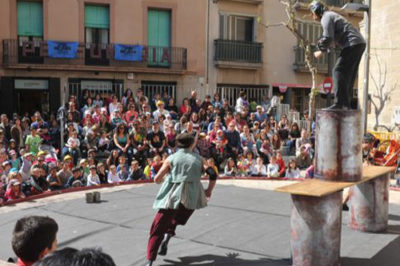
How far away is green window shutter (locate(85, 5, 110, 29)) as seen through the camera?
1934 cm

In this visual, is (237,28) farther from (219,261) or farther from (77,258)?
(77,258)

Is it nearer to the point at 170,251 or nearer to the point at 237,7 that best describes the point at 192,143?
the point at 170,251

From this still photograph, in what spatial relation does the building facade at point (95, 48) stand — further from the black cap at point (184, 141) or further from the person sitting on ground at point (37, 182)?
the black cap at point (184, 141)

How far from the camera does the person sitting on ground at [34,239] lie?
2473 mm

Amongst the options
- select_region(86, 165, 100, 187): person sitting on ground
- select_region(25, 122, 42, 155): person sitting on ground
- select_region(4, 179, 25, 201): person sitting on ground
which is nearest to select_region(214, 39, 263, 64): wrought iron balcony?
select_region(25, 122, 42, 155): person sitting on ground

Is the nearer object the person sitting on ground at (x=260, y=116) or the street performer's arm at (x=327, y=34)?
the street performer's arm at (x=327, y=34)

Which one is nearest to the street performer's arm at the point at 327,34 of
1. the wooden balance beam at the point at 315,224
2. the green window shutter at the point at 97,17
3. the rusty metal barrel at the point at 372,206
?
the wooden balance beam at the point at 315,224

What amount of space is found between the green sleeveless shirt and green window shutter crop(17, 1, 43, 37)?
50.2ft

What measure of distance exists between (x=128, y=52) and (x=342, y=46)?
14.7 m

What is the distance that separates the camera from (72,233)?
6.26 meters

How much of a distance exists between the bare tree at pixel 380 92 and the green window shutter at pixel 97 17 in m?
10.3

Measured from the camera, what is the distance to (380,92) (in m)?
15.9

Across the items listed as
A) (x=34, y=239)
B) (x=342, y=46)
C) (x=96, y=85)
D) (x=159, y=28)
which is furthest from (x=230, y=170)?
(x=159, y=28)

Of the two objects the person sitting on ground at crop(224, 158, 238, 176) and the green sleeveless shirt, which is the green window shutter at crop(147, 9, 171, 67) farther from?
the green sleeveless shirt
